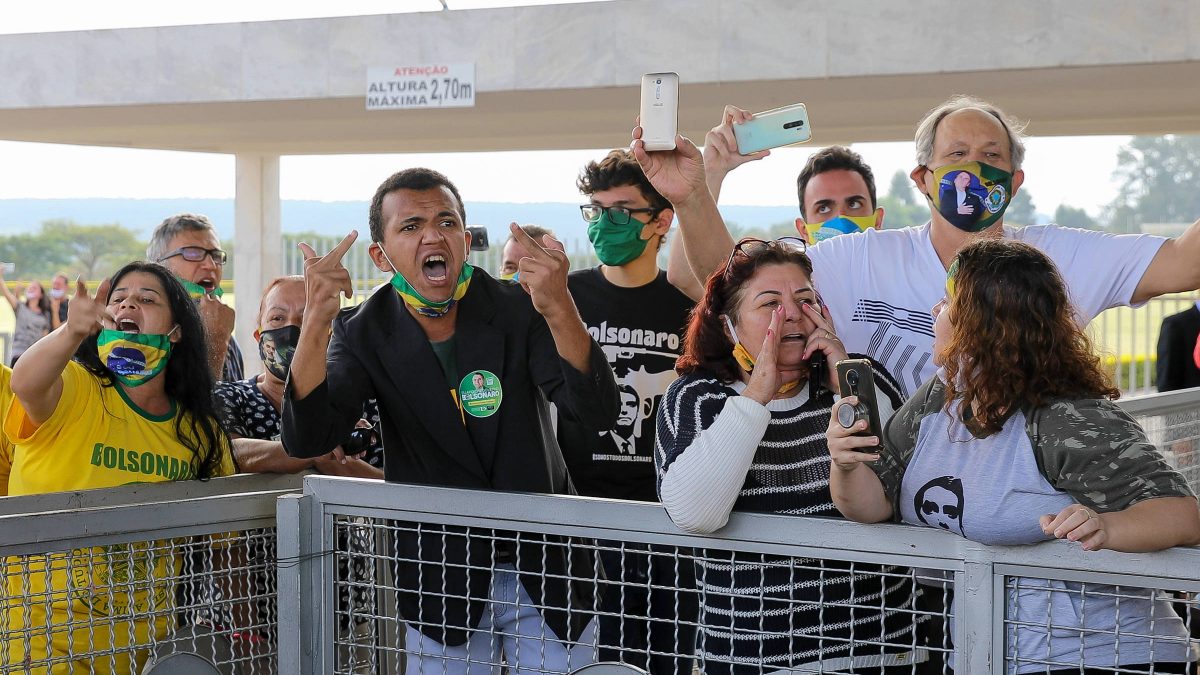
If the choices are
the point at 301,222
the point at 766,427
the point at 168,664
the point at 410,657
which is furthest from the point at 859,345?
the point at 301,222

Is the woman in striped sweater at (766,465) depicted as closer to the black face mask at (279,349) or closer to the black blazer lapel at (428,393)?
the black blazer lapel at (428,393)

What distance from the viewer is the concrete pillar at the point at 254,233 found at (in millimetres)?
16953

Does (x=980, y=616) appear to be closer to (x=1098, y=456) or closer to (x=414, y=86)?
(x=1098, y=456)

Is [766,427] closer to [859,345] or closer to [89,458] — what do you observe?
[859,345]

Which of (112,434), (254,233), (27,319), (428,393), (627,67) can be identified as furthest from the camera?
(254,233)

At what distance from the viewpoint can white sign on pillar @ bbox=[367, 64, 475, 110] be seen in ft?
38.3

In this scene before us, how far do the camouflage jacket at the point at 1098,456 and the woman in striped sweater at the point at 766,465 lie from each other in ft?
1.25

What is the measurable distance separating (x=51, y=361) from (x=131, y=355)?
29cm

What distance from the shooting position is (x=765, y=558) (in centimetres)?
247

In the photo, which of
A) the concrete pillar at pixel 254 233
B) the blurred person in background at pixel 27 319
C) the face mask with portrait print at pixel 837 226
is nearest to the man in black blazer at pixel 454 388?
the face mask with portrait print at pixel 837 226

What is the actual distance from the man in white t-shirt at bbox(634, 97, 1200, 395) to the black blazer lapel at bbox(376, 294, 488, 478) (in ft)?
2.54

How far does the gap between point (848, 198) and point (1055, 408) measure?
8.13 feet

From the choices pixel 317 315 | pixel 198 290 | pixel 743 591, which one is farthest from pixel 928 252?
pixel 198 290

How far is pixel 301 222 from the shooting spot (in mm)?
19359
